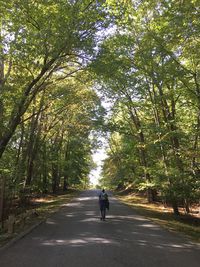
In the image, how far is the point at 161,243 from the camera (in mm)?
8695

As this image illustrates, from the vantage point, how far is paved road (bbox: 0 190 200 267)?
650 centimetres

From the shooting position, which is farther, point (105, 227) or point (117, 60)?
point (117, 60)

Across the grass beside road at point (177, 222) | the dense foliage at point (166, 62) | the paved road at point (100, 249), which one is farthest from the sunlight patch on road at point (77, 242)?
the dense foliage at point (166, 62)

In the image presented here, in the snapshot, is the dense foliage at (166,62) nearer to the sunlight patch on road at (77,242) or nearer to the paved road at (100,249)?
the paved road at (100,249)

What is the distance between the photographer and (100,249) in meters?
7.59

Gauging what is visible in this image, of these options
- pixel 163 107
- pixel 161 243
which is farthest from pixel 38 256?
pixel 163 107

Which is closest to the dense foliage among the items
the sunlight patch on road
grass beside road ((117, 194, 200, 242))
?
grass beside road ((117, 194, 200, 242))

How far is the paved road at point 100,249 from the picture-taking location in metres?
6.50

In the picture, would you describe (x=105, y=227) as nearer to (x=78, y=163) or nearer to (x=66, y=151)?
(x=66, y=151)

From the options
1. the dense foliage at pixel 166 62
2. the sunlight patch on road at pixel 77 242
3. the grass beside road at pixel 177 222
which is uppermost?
the dense foliage at pixel 166 62

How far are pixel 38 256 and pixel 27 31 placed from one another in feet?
32.9

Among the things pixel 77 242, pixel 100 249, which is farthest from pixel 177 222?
pixel 100 249

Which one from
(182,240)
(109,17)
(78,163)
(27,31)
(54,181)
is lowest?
(182,240)

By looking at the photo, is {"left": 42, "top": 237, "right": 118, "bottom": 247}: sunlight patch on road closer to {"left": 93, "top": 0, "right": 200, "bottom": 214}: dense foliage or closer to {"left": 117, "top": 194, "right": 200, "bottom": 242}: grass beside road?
{"left": 117, "top": 194, "right": 200, "bottom": 242}: grass beside road
